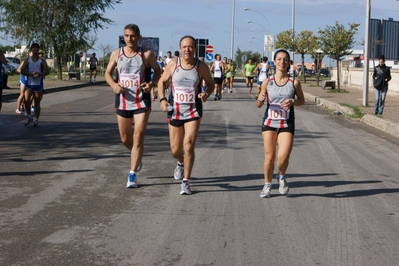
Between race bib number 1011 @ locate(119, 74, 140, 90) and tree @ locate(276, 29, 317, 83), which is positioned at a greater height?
tree @ locate(276, 29, 317, 83)

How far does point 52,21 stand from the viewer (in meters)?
42.9

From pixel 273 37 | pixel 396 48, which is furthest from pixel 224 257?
pixel 273 37

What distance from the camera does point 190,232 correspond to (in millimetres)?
6418

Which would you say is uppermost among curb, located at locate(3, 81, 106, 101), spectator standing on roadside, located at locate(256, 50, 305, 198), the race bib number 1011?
the race bib number 1011

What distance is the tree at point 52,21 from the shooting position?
42.1m

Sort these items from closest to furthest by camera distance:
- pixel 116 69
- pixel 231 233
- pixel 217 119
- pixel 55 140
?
pixel 231 233, pixel 116 69, pixel 55 140, pixel 217 119

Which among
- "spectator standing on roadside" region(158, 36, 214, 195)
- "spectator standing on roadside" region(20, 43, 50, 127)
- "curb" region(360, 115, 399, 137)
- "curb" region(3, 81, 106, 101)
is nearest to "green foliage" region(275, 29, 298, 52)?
"curb" region(3, 81, 106, 101)

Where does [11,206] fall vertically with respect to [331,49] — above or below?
below

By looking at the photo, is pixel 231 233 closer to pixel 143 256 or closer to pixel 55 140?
pixel 143 256

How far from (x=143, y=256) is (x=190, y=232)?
0.90m

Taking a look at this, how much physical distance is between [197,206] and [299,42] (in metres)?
43.4

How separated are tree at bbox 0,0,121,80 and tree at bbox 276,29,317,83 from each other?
15043 mm

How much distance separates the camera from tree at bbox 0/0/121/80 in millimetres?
42094

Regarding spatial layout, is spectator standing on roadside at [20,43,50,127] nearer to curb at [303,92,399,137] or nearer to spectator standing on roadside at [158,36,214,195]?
spectator standing on roadside at [158,36,214,195]
